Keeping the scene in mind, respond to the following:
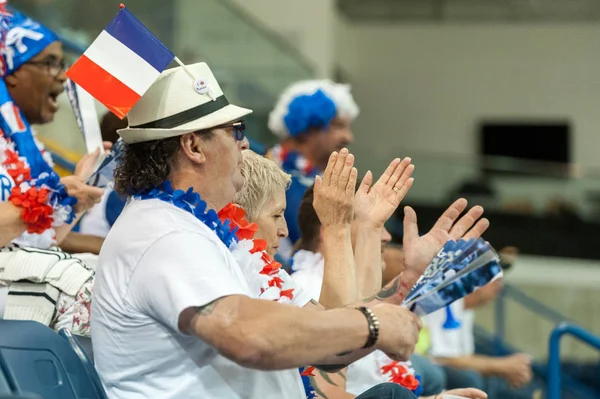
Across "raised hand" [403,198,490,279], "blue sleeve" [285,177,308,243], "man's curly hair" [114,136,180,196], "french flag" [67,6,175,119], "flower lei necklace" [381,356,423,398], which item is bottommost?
"flower lei necklace" [381,356,423,398]

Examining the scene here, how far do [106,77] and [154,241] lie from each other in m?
0.48

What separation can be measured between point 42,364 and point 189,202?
527 millimetres

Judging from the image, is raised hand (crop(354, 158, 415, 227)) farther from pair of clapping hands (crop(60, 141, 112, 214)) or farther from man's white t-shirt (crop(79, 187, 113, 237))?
man's white t-shirt (crop(79, 187, 113, 237))

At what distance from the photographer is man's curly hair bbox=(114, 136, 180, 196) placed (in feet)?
7.60

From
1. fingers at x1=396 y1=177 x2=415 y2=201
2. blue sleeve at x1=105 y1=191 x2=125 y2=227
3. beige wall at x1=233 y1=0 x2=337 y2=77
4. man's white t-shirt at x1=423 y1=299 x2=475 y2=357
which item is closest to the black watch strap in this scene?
fingers at x1=396 y1=177 x2=415 y2=201

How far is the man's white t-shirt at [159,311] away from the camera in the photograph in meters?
2.03

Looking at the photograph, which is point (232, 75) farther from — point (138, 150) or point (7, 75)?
point (138, 150)

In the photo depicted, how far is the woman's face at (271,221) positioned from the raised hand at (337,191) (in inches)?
8.1

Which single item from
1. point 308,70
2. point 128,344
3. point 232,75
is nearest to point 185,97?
point 128,344

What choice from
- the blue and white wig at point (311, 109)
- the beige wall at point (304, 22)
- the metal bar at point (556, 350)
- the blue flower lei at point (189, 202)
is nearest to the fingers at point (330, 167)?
the blue flower lei at point (189, 202)

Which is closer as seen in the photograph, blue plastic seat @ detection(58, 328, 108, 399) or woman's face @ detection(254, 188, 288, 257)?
blue plastic seat @ detection(58, 328, 108, 399)

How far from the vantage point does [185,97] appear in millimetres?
2318

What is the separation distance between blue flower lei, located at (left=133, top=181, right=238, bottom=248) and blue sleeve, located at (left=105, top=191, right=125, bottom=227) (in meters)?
1.51

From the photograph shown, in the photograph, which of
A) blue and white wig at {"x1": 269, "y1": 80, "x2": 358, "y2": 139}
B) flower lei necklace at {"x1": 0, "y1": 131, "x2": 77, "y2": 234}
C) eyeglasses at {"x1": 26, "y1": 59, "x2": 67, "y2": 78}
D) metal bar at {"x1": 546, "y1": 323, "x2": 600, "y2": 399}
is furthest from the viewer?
blue and white wig at {"x1": 269, "y1": 80, "x2": 358, "y2": 139}
